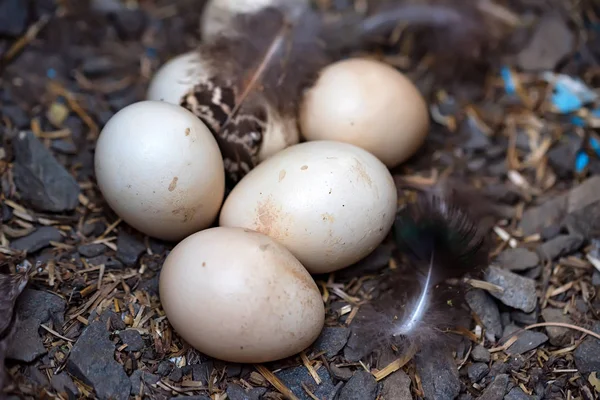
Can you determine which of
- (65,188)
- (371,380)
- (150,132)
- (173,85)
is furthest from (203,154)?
(371,380)

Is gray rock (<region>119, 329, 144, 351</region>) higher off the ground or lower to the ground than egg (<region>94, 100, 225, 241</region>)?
lower

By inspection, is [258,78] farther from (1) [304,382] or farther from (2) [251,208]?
(1) [304,382]

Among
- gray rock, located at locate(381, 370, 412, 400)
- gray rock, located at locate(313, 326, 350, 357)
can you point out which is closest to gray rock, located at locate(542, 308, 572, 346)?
gray rock, located at locate(381, 370, 412, 400)

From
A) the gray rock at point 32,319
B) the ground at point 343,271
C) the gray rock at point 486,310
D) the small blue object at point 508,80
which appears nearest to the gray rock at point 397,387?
the ground at point 343,271

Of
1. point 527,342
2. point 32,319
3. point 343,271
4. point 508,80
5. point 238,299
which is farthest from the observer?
point 508,80

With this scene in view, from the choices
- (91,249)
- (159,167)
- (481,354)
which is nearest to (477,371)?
(481,354)

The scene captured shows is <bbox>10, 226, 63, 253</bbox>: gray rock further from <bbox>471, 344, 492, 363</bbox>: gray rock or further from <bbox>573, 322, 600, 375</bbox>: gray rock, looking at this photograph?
<bbox>573, 322, 600, 375</bbox>: gray rock

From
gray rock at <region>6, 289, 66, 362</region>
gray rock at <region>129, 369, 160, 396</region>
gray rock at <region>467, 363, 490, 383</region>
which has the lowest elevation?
gray rock at <region>467, 363, 490, 383</region>
